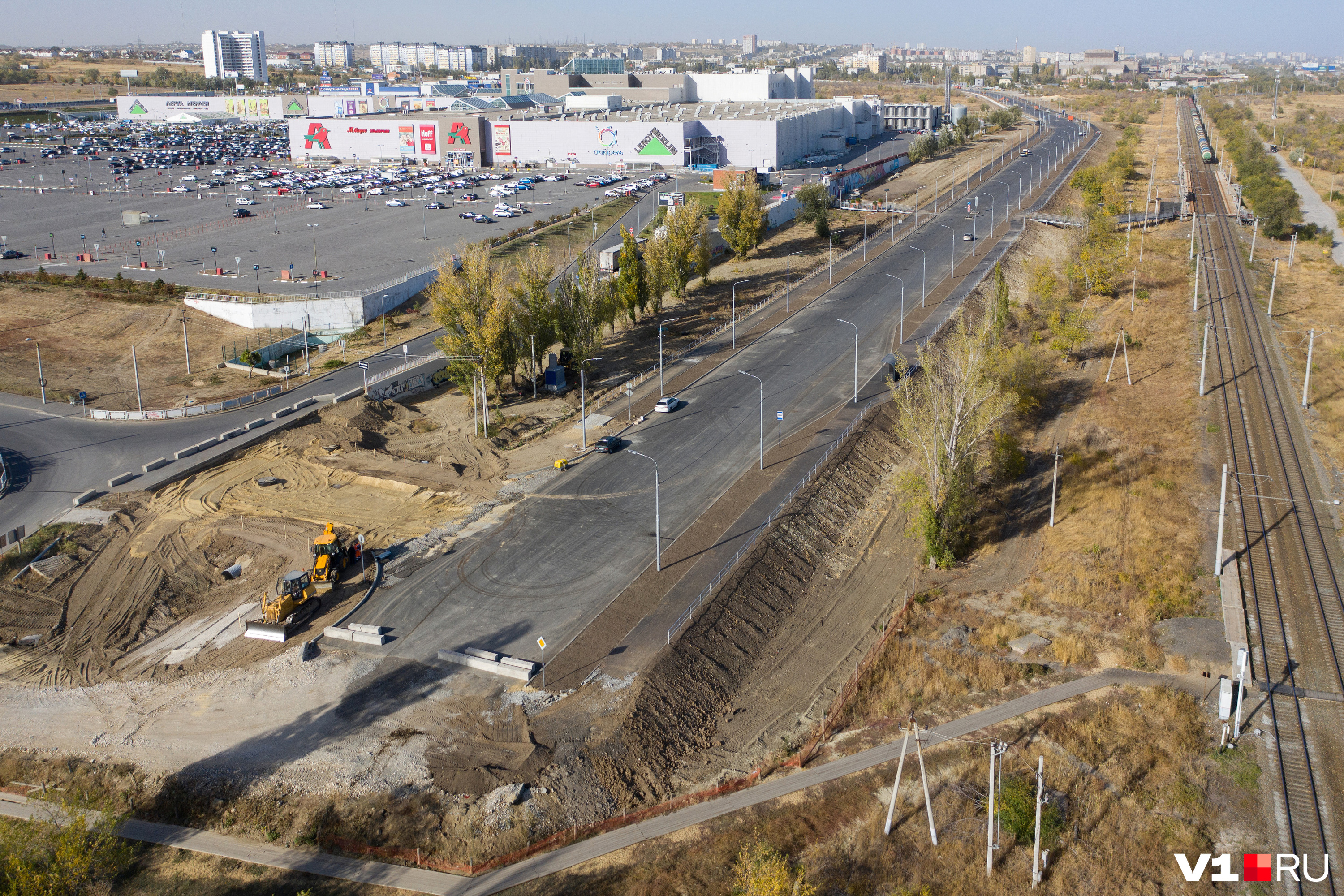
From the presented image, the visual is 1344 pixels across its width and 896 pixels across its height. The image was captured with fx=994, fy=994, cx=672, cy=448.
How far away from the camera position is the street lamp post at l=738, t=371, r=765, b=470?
1726 inches

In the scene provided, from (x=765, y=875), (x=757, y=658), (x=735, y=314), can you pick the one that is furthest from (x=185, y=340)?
(x=765, y=875)

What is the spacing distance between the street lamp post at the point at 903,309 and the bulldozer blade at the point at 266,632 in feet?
133

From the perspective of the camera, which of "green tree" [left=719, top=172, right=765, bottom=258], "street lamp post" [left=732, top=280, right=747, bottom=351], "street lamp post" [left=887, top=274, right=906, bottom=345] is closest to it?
"street lamp post" [left=732, top=280, right=747, bottom=351]

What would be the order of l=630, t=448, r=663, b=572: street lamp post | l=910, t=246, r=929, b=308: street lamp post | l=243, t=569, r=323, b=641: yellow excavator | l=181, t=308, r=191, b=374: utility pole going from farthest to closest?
l=910, t=246, r=929, b=308: street lamp post → l=181, t=308, r=191, b=374: utility pole → l=630, t=448, r=663, b=572: street lamp post → l=243, t=569, r=323, b=641: yellow excavator

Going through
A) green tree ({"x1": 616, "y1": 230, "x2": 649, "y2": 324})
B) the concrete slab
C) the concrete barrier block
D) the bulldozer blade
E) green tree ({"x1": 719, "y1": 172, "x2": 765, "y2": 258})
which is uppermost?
green tree ({"x1": 719, "y1": 172, "x2": 765, "y2": 258})

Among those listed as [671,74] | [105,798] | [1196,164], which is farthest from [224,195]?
[1196,164]

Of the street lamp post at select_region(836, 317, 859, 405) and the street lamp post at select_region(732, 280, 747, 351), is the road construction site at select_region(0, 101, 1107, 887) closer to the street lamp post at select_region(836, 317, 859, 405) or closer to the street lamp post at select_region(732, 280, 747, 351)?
the street lamp post at select_region(836, 317, 859, 405)

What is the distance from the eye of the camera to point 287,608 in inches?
1276

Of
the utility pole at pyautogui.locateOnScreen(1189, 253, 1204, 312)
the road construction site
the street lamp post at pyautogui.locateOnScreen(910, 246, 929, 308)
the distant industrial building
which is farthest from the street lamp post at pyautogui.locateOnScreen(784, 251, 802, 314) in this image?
the distant industrial building

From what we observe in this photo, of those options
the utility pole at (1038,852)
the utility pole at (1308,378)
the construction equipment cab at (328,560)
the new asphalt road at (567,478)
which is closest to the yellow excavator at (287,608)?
the construction equipment cab at (328,560)

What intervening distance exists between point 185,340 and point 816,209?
2223 inches

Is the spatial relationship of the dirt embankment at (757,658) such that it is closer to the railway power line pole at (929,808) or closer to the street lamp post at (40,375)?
the railway power line pole at (929,808)

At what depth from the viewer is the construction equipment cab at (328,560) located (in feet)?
113

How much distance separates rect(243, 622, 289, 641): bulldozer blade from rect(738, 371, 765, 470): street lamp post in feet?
67.9
